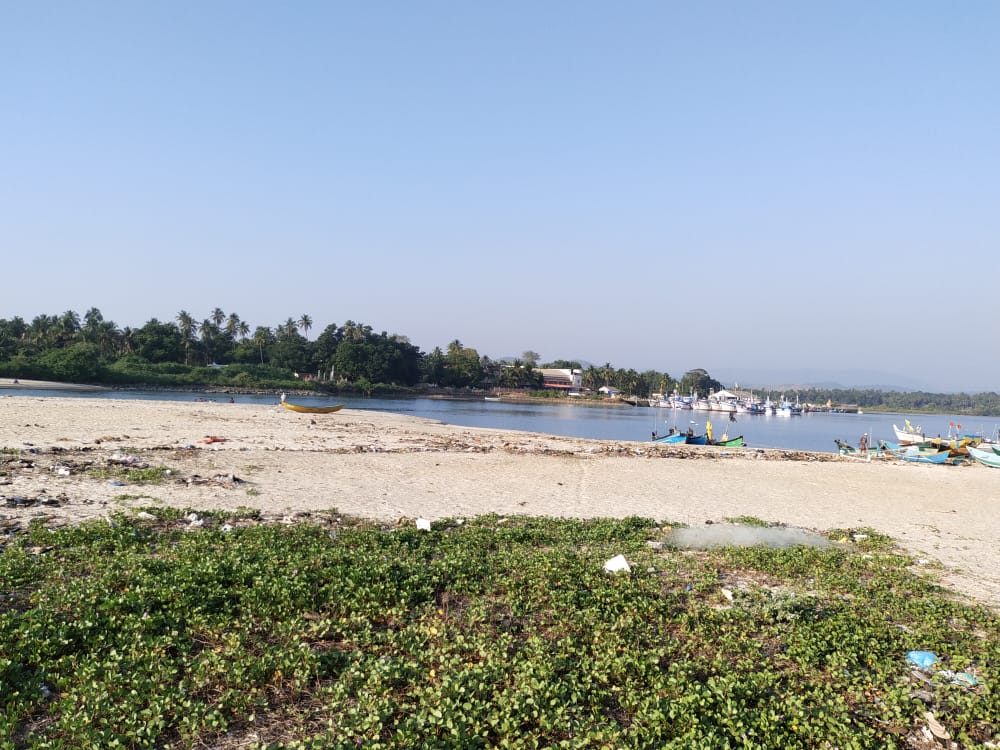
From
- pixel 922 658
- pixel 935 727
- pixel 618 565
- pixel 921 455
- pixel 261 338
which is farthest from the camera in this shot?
pixel 261 338

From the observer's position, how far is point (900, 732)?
4492 millimetres

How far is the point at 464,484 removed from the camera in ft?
53.1

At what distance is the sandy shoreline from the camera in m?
11.2

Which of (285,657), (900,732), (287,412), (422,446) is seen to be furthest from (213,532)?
(287,412)

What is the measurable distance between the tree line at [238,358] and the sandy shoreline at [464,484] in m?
60.2

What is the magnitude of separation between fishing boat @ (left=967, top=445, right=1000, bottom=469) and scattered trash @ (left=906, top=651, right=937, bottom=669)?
34986mm

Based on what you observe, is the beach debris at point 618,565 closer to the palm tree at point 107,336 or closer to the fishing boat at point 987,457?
the fishing boat at point 987,457

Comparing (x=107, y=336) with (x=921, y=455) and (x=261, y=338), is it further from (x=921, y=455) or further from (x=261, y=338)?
(x=921, y=455)

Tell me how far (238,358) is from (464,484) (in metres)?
103

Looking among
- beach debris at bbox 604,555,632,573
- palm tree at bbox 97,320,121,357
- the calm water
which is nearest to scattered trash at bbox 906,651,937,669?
beach debris at bbox 604,555,632,573

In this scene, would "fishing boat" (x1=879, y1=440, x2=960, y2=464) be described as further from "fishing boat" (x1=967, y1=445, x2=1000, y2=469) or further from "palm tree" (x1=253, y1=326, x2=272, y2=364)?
"palm tree" (x1=253, y1=326, x2=272, y2=364)

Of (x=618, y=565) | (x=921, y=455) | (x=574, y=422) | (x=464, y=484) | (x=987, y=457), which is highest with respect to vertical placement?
(x=618, y=565)

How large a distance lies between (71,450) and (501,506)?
1178 centimetres

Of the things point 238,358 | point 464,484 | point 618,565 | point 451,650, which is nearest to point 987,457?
point 464,484
